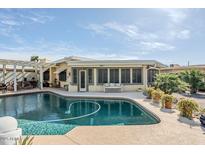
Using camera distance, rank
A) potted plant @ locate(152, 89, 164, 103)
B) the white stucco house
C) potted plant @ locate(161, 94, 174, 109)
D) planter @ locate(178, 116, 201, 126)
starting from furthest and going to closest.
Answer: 1. the white stucco house
2. potted plant @ locate(152, 89, 164, 103)
3. potted plant @ locate(161, 94, 174, 109)
4. planter @ locate(178, 116, 201, 126)

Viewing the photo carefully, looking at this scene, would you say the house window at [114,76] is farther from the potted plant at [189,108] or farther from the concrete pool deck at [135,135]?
the concrete pool deck at [135,135]

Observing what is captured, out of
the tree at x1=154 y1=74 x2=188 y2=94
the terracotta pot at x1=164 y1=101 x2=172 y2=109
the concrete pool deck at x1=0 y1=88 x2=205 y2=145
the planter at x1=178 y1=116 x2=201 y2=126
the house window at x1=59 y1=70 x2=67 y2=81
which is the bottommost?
the concrete pool deck at x1=0 y1=88 x2=205 y2=145

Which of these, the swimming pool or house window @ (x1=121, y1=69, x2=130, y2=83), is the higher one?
house window @ (x1=121, y1=69, x2=130, y2=83)

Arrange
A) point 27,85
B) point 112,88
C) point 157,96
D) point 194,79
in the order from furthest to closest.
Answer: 1. point 27,85
2. point 112,88
3. point 194,79
4. point 157,96

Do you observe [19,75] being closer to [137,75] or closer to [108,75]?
[108,75]

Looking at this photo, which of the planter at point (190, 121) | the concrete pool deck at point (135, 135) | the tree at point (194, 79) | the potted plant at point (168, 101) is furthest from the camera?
the tree at point (194, 79)

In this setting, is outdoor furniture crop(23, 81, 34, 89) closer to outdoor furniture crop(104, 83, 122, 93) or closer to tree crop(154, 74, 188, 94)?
outdoor furniture crop(104, 83, 122, 93)

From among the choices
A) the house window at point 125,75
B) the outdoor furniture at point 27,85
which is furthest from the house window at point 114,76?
the outdoor furniture at point 27,85

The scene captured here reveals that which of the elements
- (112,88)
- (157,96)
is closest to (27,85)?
(112,88)

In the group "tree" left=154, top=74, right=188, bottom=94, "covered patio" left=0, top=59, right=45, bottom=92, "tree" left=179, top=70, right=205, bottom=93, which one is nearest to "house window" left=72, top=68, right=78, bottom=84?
"covered patio" left=0, top=59, right=45, bottom=92

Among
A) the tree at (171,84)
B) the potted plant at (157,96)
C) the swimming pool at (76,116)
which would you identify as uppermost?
the tree at (171,84)

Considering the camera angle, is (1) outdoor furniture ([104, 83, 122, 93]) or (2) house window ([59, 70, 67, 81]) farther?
(2) house window ([59, 70, 67, 81])

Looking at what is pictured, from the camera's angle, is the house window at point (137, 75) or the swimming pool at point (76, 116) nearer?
the swimming pool at point (76, 116)
